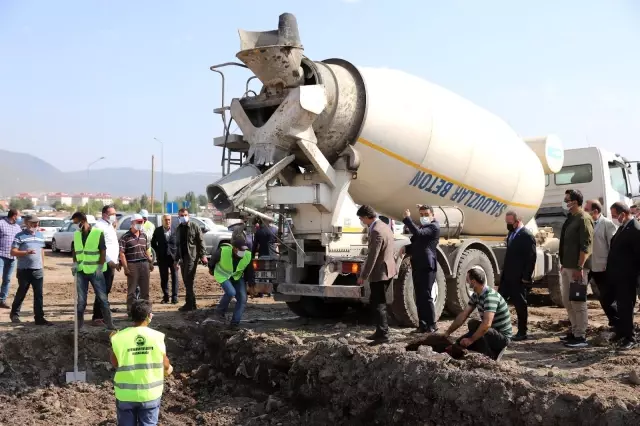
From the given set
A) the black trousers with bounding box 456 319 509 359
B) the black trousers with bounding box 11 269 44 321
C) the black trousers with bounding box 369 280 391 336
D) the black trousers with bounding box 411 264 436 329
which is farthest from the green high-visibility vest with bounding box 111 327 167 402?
the black trousers with bounding box 11 269 44 321

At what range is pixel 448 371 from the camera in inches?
236

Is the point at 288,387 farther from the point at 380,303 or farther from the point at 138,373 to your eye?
the point at 138,373

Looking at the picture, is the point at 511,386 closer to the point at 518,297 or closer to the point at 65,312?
the point at 518,297

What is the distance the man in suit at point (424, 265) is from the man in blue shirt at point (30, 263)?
5377mm

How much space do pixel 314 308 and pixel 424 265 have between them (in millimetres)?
2450

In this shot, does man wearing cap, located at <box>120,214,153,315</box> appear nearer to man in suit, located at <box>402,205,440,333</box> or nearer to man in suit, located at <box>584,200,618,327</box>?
man in suit, located at <box>402,205,440,333</box>

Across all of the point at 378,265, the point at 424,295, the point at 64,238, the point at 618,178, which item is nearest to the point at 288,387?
the point at 378,265

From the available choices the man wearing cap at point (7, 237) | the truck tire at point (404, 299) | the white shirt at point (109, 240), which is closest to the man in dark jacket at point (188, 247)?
the white shirt at point (109, 240)

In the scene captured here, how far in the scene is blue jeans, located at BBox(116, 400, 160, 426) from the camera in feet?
16.5

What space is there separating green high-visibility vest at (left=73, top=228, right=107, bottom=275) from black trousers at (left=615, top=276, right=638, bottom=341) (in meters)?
6.53

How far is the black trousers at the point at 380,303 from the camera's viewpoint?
809 centimetres

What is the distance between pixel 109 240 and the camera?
962 centimetres

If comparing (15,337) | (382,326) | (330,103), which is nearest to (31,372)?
(15,337)

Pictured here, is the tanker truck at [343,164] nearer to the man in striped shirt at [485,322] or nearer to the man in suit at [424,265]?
the man in suit at [424,265]
